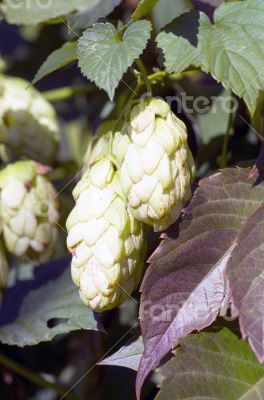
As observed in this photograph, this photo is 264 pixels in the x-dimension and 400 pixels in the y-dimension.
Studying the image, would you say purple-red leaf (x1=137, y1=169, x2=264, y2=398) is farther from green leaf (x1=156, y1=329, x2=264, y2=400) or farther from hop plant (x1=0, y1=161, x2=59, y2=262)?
hop plant (x1=0, y1=161, x2=59, y2=262)

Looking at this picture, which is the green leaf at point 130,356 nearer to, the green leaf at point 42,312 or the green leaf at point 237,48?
the green leaf at point 42,312

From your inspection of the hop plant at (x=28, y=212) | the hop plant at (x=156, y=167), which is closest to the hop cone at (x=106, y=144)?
the hop plant at (x=156, y=167)

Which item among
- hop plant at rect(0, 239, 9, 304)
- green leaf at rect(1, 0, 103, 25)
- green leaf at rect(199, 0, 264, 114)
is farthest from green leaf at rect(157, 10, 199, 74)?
hop plant at rect(0, 239, 9, 304)

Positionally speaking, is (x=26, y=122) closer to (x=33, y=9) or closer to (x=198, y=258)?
(x=33, y=9)

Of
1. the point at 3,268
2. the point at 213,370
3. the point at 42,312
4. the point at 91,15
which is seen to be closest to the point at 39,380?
the point at 42,312

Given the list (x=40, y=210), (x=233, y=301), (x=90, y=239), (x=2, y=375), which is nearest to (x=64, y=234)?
(x=40, y=210)

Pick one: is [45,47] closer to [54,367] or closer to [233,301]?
[54,367]
